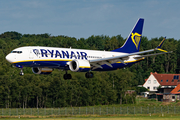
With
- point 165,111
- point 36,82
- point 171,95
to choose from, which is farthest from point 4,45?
point 165,111

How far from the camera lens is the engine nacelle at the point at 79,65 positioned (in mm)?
60816

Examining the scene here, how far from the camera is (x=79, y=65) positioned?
6075 cm

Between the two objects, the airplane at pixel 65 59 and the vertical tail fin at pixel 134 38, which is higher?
the vertical tail fin at pixel 134 38

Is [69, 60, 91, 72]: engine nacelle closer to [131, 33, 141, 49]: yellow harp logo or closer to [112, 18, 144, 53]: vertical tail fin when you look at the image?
[112, 18, 144, 53]: vertical tail fin

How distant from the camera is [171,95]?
14600 cm

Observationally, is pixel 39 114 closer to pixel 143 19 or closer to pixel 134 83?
pixel 143 19

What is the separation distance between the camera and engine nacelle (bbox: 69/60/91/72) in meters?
60.8

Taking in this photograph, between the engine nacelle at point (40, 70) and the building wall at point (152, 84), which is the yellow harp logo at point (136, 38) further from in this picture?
the building wall at point (152, 84)

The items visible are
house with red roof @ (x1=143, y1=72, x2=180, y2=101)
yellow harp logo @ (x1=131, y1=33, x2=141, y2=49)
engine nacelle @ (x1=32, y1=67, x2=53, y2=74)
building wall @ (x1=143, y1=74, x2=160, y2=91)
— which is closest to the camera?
engine nacelle @ (x1=32, y1=67, x2=53, y2=74)

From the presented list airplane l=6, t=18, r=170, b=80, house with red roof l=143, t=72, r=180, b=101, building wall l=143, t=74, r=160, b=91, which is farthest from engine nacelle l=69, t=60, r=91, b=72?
building wall l=143, t=74, r=160, b=91

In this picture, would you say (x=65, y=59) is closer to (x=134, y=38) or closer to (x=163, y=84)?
(x=134, y=38)

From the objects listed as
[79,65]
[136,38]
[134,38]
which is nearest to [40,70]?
[79,65]

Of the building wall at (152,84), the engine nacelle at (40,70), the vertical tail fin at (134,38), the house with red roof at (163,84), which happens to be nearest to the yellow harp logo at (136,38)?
the vertical tail fin at (134,38)

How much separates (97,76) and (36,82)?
23.8 m
